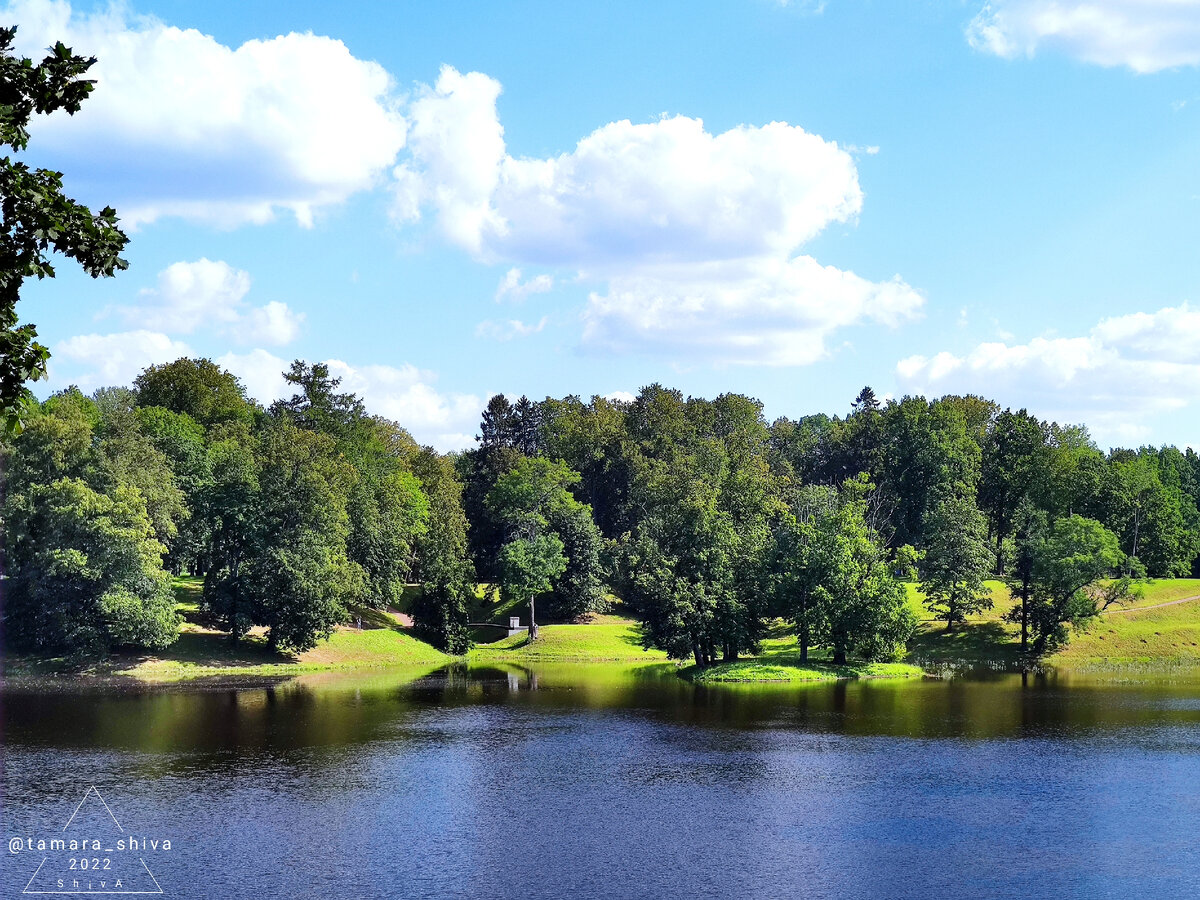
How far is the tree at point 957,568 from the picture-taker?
110m

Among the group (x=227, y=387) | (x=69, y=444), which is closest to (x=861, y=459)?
(x=227, y=387)

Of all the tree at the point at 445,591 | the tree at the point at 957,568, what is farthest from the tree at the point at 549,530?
the tree at the point at 957,568

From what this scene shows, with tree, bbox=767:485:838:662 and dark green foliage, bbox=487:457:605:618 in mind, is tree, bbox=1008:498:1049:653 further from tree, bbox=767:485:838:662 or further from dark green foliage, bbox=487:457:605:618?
dark green foliage, bbox=487:457:605:618

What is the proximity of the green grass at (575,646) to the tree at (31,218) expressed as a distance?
10115 cm

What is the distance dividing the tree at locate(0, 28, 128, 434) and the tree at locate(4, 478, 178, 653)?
75.3 metres

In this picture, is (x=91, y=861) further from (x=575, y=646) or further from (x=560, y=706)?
(x=575, y=646)

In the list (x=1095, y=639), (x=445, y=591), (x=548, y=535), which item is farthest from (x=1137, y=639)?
(x=445, y=591)

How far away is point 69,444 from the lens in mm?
99250

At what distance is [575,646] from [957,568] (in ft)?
146

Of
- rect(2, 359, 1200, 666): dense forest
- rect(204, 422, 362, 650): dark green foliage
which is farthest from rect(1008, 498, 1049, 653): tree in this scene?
rect(204, 422, 362, 650): dark green foliage

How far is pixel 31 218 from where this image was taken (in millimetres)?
19266

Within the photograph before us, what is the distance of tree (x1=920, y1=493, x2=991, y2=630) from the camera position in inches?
4313

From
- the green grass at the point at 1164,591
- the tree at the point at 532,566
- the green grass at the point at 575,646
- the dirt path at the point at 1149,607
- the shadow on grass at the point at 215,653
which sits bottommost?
the green grass at the point at 575,646

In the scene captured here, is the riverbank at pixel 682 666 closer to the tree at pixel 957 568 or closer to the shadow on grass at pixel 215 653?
the shadow on grass at pixel 215 653
